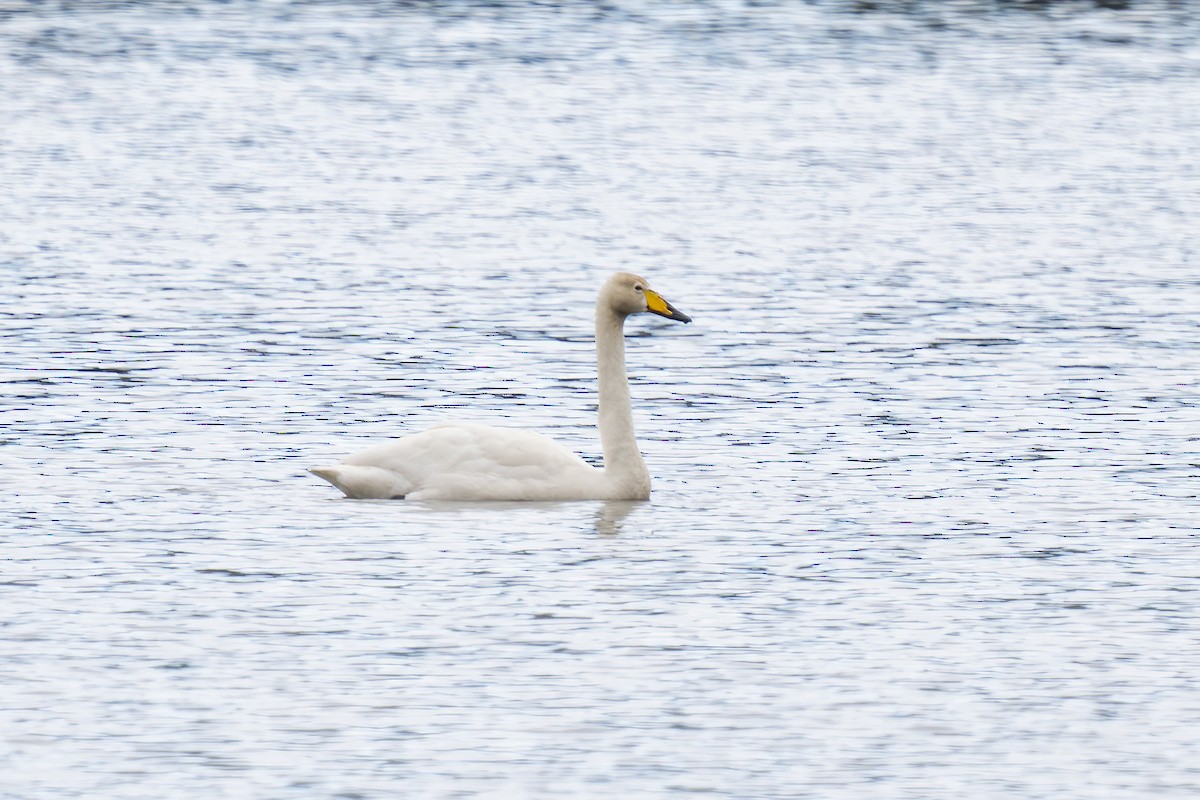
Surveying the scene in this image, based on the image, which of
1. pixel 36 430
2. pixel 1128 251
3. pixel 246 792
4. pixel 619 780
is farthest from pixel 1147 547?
pixel 1128 251

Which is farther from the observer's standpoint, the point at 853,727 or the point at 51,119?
the point at 51,119

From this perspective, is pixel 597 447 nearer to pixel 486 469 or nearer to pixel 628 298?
pixel 628 298

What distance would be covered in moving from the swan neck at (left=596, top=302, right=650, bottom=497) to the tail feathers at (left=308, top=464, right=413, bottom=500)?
1.26 meters

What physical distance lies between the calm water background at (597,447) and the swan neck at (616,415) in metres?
0.33

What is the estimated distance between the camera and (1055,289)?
26219 millimetres

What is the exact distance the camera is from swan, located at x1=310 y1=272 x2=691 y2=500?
54.5 ft

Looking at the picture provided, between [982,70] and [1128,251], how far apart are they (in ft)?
65.0

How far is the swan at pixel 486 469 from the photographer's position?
1661 centimetres

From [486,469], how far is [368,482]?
0.72 metres

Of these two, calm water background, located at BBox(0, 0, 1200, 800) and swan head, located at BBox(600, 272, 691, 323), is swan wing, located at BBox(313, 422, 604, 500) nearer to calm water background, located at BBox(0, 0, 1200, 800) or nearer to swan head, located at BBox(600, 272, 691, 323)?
calm water background, located at BBox(0, 0, 1200, 800)

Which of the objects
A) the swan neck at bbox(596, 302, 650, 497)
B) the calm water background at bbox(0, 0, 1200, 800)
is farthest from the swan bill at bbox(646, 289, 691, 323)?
the calm water background at bbox(0, 0, 1200, 800)

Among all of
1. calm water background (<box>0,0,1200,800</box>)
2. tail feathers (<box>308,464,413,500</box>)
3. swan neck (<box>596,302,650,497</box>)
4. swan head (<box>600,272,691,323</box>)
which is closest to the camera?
calm water background (<box>0,0,1200,800</box>)

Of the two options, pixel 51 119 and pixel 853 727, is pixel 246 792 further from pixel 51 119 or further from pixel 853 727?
pixel 51 119

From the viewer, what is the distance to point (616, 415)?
56.0 ft
